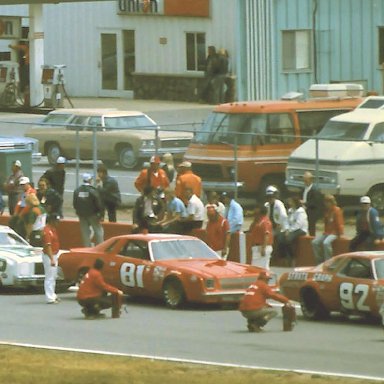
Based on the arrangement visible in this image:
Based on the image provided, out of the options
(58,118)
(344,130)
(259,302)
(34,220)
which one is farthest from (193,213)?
(58,118)

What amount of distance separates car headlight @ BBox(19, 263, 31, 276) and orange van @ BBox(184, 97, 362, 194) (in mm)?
6143

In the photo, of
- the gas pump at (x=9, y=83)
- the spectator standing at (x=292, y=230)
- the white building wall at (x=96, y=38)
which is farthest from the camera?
the white building wall at (x=96, y=38)

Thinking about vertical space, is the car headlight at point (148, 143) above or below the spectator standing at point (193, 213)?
above

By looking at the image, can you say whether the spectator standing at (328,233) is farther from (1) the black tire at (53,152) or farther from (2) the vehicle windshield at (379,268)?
(1) the black tire at (53,152)

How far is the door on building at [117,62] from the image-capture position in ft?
195

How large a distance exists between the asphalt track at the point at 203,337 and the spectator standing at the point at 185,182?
433 centimetres

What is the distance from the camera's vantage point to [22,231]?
102ft

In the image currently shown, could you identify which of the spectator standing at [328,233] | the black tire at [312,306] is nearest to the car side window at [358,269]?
the black tire at [312,306]

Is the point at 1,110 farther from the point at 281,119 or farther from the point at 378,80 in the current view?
the point at 281,119

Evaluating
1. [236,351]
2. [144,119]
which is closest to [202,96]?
[144,119]

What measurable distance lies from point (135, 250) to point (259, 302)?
423 centimetres

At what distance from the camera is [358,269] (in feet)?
77.4

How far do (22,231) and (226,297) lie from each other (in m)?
7.02

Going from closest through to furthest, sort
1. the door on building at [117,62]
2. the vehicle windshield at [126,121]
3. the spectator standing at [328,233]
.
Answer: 1. the spectator standing at [328,233]
2. the vehicle windshield at [126,121]
3. the door on building at [117,62]
